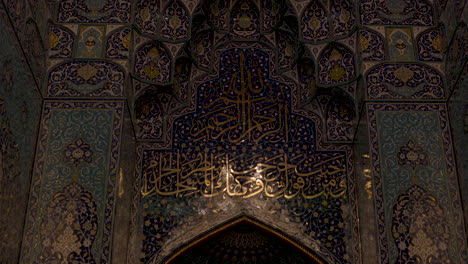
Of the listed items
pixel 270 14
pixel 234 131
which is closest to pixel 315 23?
pixel 270 14

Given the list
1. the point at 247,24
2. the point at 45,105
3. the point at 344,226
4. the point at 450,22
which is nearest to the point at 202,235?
the point at 344,226

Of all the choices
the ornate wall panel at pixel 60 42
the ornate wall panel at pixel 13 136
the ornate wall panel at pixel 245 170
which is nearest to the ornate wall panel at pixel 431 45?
the ornate wall panel at pixel 245 170

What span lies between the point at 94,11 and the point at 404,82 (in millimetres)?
3012

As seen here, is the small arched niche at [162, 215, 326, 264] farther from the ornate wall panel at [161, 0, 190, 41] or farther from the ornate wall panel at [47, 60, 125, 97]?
the ornate wall panel at [161, 0, 190, 41]

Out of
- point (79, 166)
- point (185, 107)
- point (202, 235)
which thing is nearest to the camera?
point (79, 166)

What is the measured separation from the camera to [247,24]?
7.97m

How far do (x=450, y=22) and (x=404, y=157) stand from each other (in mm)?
1331

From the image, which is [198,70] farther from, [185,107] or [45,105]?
[45,105]

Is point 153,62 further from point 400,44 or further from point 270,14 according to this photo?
point 400,44

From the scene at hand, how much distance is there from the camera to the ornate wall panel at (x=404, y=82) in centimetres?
675

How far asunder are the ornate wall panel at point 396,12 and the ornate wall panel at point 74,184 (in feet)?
8.38

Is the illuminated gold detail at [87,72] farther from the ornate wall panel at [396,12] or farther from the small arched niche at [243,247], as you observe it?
the ornate wall panel at [396,12]

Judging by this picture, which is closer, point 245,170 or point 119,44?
point 119,44

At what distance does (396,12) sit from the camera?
284 inches
